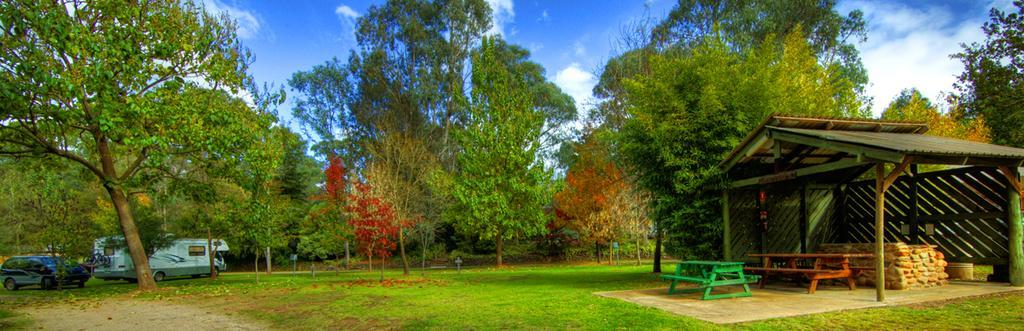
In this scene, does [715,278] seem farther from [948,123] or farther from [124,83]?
[948,123]

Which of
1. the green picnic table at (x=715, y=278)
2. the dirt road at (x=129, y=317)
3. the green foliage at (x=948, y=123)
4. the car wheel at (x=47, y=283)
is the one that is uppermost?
the green foliage at (x=948, y=123)

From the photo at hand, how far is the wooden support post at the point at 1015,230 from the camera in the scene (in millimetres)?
8508

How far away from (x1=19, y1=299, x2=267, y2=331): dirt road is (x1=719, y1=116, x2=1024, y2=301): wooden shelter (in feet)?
29.3

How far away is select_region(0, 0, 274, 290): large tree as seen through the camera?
10727 millimetres

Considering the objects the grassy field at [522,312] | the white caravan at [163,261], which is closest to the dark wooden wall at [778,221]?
the grassy field at [522,312]

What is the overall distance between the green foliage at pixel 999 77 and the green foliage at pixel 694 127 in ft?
42.5

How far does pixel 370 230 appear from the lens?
1677 cm

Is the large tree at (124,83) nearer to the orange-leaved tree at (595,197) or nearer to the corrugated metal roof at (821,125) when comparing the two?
the corrugated metal roof at (821,125)

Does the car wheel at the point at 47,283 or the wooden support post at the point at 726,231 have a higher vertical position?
the wooden support post at the point at 726,231

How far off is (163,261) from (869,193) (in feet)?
90.9

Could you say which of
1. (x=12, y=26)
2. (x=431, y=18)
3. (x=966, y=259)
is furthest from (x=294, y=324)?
(x=431, y=18)

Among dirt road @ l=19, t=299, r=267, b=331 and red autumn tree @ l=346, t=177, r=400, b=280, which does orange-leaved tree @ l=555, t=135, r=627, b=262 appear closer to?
red autumn tree @ l=346, t=177, r=400, b=280

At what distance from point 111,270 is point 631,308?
25.1 metres

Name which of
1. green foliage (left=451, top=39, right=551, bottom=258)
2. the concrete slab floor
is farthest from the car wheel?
the concrete slab floor
